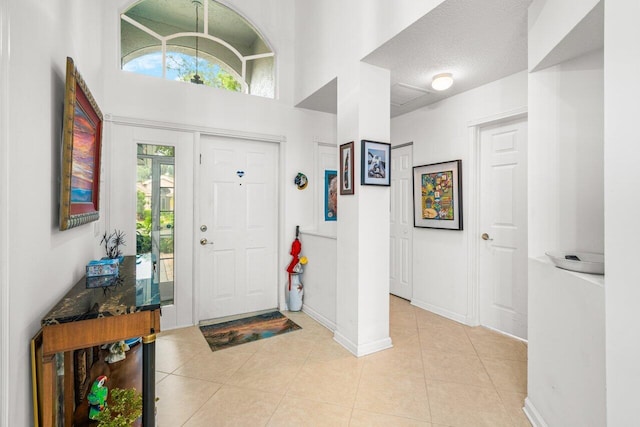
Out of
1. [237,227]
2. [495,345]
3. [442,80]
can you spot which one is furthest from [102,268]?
[495,345]

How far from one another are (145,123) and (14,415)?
248 centimetres

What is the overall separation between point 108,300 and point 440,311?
3.12 meters

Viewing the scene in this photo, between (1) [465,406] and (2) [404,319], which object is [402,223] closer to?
(2) [404,319]

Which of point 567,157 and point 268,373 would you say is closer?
point 567,157

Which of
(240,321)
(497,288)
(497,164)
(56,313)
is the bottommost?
(240,321)

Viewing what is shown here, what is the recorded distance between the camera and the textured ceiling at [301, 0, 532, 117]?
186 cm

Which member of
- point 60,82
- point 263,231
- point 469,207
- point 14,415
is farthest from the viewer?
point 263,231

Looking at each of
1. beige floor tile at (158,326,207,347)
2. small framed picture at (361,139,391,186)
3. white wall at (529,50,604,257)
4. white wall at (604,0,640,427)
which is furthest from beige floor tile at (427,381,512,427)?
beige floor tile at (158,326,207,347)

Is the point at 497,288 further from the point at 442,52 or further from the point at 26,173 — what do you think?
the point at 26,173

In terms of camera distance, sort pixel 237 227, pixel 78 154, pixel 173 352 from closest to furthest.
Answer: pixel 78 154 < pixel 173 352 < pixel 237 227

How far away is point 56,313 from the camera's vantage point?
1188 mm

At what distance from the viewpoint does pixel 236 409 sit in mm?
1824

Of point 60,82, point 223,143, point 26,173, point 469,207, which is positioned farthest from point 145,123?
point 469,207

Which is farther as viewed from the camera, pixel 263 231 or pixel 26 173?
pixel 263 231
